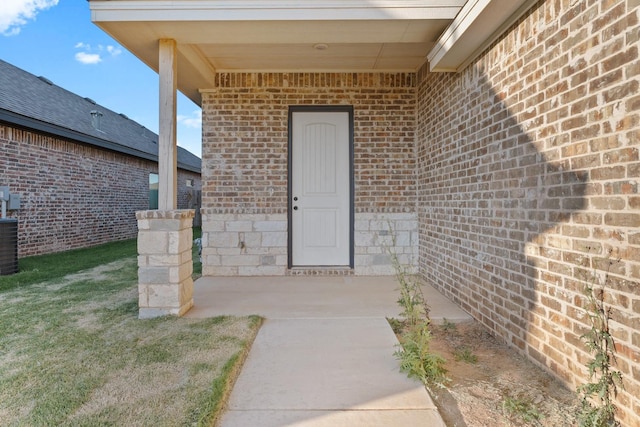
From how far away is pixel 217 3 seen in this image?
2.99 meters

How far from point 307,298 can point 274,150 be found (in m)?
2.21

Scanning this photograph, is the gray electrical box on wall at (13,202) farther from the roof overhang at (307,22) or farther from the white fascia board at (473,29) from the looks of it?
the white fascia board at (473,29)

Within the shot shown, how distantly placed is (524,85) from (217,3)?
2513 millimetres

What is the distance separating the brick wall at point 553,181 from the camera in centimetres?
162

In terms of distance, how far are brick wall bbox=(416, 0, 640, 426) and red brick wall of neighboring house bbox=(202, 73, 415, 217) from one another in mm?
1438

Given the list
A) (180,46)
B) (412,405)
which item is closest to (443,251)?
(412,405)

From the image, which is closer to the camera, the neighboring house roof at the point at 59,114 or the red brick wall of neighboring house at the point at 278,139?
the red brick wall of neighboring house at the point at 278,139

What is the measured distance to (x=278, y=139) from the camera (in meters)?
4.98

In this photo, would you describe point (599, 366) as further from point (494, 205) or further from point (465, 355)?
point (494, 205)

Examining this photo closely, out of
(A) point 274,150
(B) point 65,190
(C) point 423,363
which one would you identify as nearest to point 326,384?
(C) point 423,363

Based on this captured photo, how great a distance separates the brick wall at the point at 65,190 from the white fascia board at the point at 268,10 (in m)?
5.24

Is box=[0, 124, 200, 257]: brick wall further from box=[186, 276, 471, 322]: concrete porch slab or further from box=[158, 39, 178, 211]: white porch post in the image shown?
box=[158, 39, 178, 211]: white porch post

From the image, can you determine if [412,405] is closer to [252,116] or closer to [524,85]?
[524,85]

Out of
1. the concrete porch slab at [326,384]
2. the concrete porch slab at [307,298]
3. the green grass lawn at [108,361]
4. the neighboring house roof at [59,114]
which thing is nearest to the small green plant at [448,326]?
the concrete porch slab at [307,298]
